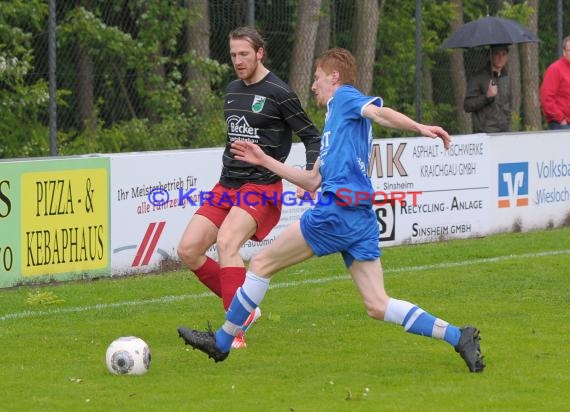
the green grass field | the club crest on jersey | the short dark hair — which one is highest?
the short dark hair

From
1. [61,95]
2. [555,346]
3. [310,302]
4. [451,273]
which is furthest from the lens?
[61,95]

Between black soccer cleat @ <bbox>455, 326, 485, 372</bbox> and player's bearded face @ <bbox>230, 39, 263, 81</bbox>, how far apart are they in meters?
2.37

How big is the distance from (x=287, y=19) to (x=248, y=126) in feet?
25.8

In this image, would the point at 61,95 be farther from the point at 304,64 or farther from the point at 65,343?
the point at 65,343

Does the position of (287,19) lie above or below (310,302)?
above

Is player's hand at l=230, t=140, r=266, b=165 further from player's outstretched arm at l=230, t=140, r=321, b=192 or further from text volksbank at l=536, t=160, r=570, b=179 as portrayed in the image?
text volksbank at l=536, t=160, r=570, b=179

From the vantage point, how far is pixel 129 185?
12703 millimetres

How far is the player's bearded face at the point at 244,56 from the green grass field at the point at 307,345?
1786 millimetres

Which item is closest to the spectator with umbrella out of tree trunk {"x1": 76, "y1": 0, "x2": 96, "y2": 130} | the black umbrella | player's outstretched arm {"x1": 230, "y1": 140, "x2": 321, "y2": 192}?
the black umbrella

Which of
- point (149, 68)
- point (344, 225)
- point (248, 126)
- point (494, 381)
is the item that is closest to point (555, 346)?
point (494, 381)

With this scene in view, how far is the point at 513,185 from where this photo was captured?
53.9 feet

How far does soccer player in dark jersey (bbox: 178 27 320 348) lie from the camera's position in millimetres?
9016

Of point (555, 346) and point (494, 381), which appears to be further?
point (555, 346)

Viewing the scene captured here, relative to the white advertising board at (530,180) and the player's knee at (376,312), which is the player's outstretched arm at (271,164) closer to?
the player's knee at (376,312)
